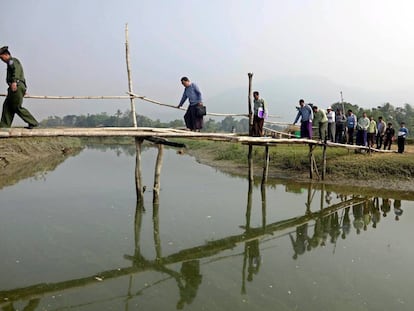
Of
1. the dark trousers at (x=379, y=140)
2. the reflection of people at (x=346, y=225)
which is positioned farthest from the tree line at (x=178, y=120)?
the reflection of people at (x=346, y=225)

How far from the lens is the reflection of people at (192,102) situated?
9.70 m

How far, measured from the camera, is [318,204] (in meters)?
11.4

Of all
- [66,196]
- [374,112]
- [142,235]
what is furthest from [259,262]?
[374,112]

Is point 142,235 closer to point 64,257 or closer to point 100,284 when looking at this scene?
point 64,257

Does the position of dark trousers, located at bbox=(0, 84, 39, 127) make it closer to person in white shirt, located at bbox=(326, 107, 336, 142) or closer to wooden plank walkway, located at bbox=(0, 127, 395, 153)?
wooden plank walkway, located at bbox=(0, 127, 395, 153)

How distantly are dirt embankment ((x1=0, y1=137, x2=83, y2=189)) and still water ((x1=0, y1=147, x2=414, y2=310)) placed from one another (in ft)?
12.4

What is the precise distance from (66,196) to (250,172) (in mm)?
6042

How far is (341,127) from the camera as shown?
52.3 feet

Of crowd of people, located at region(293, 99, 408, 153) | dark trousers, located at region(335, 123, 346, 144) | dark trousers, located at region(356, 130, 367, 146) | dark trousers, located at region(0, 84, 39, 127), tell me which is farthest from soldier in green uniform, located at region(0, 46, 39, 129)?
dark trousers, located at region(356, 130, 367, 146)

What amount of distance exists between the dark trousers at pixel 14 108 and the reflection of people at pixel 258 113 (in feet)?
23.9

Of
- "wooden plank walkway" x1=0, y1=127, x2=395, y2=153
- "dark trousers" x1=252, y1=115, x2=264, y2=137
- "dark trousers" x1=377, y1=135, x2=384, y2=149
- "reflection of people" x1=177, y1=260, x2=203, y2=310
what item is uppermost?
"dark trousers" x1=252, y1=115, x2=264, y2=137

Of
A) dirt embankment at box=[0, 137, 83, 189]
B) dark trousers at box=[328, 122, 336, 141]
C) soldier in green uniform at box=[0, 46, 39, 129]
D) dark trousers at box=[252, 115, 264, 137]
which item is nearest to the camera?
soldier in green uniform at box=[0, 46, 39, 129]

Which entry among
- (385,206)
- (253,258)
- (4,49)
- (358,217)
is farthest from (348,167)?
(4,49)

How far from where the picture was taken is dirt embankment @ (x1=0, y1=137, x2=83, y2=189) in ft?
52.0
